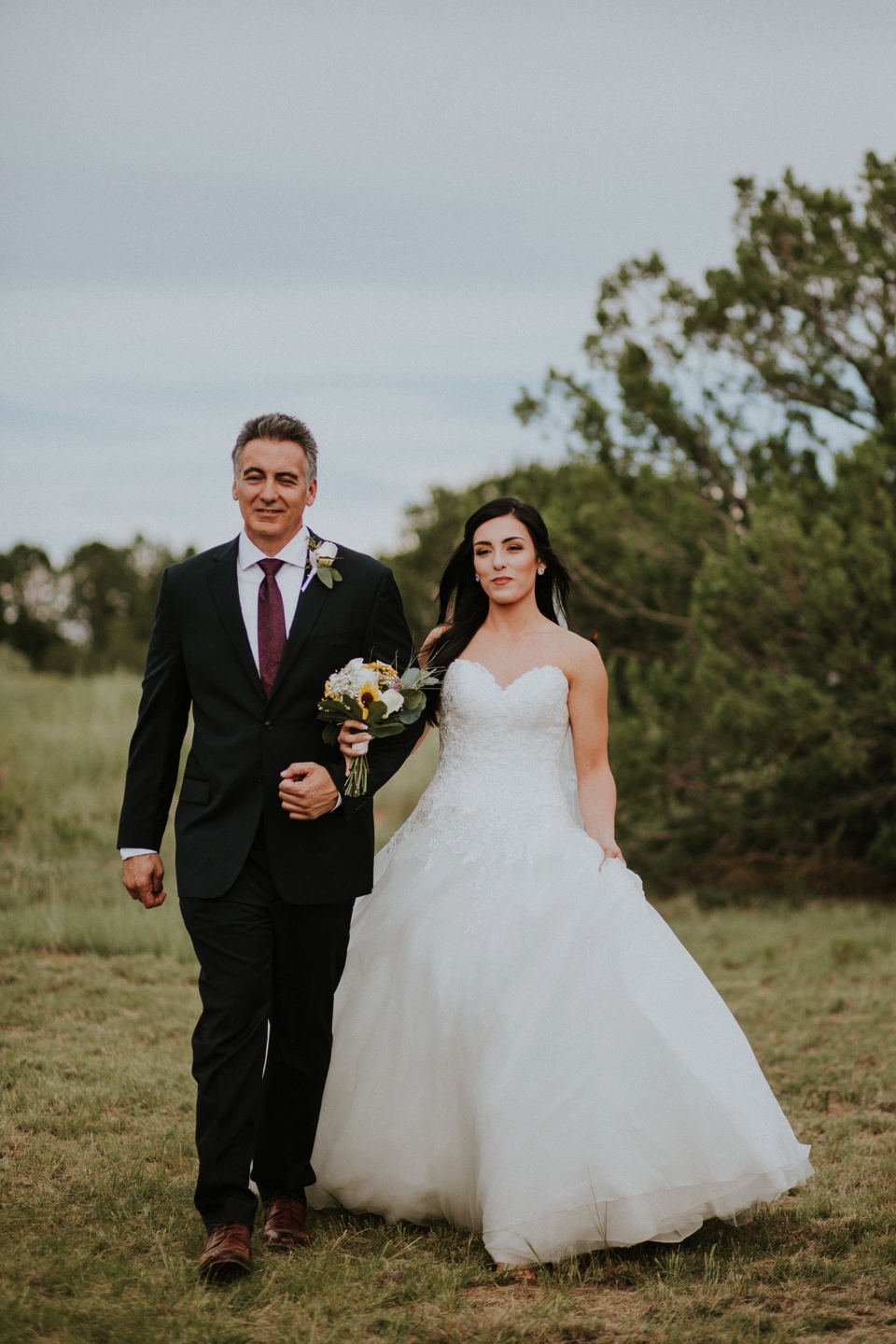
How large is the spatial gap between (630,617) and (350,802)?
9542 mm

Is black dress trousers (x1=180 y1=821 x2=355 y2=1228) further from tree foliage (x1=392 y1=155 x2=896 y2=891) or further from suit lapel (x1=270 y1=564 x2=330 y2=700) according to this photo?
tree foliage (x1=392 y1=155 x2=896 y2=891)

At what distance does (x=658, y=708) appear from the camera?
1168 centimetres

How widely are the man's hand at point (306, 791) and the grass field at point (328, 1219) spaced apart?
49.7 inches

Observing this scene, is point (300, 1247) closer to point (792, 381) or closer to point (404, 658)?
point (404, 658)

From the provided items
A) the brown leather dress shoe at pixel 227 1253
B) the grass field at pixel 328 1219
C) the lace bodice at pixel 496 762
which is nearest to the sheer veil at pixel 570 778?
the lace bodice at pixel 496 762

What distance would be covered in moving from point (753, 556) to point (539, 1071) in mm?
8758

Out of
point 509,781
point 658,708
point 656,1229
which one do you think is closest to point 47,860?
point 658,708

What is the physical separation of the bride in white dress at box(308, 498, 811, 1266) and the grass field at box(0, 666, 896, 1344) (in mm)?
201

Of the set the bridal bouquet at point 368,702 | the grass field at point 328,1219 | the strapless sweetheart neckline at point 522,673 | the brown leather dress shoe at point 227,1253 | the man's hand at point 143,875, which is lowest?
the grass field at point 328,1219

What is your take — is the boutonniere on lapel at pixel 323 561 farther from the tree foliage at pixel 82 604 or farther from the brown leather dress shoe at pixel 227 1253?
the tree foliage at pixel 82 604

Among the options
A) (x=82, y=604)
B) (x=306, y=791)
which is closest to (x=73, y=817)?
(x=306, y=791)

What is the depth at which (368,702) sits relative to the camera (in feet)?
12.4

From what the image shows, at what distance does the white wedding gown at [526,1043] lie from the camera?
372cm

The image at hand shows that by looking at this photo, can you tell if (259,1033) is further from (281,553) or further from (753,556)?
(753,556)
